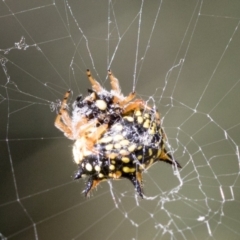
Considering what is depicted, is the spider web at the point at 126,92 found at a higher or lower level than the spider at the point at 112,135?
higher

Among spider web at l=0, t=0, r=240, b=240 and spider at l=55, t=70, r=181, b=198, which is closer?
spider at l=55, t=70, r=181, b=198

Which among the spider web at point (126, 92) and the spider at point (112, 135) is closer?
the spider at point (112, 135)

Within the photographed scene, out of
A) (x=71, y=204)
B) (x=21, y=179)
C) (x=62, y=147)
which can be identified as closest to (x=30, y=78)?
(x=62, y=147)

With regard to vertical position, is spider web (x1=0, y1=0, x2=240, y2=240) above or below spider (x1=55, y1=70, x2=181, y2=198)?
above

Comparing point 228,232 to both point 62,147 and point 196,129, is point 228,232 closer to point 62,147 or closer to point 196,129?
point 196,129
